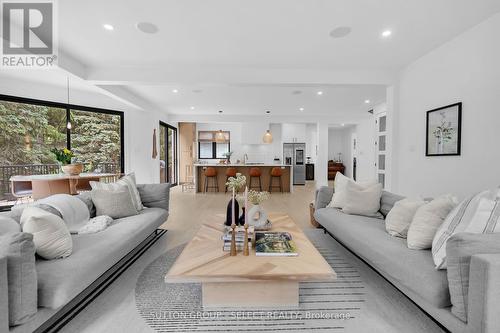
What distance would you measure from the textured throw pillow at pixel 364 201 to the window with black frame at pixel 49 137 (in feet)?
17.6

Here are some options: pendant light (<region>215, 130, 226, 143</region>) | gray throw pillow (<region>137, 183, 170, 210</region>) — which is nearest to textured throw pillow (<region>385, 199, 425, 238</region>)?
gray throw pillow (<region>137, 183, 170, 210</region>)

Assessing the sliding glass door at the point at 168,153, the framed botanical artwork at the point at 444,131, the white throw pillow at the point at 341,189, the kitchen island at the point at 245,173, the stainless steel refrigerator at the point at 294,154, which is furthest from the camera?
the stainless steel refrigerator at the point at 294,154

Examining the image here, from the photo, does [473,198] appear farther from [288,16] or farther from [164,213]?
[164,213]

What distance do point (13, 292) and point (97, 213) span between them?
1630mm

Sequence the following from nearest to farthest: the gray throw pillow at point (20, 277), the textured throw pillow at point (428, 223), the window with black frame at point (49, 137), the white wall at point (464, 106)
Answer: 1. the gray throw pillow at point (20, 277)
2. the textured throw pillow at point (428, 223)
3. the white wall at point (464, 106)
4. the window with black frame at point (49, 137)

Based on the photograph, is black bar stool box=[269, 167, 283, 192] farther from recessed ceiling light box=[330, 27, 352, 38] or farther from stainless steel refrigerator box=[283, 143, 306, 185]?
recessed ceiling light box=[330, 27, 352, 38]

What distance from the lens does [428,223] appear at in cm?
184

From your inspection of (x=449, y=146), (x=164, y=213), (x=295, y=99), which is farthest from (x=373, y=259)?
(x=295, y=99)

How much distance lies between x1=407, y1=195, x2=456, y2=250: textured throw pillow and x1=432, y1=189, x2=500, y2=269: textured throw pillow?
17 cm

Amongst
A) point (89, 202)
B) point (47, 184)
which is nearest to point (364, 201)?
point (89, 202)

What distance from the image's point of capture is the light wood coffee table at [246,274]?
5.04 ft

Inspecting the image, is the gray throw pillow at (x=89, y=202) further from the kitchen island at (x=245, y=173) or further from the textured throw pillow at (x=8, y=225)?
the kitchen island at (x=245, y=173)

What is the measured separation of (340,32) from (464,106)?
1.80 m

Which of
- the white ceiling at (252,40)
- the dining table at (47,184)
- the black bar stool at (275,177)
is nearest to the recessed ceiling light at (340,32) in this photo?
the white ceiling at (252,40)
